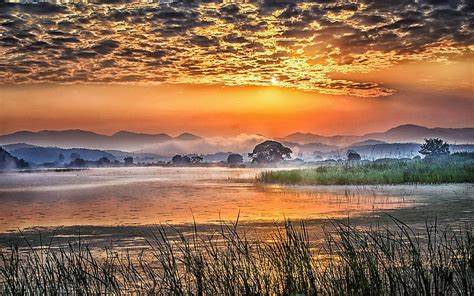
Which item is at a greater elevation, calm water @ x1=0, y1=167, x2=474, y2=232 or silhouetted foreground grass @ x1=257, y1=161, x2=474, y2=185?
silhouetted foreground grass @ x1=257, y1=161, x2=474, y2=185

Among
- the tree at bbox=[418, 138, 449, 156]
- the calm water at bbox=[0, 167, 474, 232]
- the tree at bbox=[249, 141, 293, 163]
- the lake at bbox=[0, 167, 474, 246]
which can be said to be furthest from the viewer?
the tree at bbox=[249, 141, 293, 163]

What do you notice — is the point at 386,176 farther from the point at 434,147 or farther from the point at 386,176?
the point at 434,147

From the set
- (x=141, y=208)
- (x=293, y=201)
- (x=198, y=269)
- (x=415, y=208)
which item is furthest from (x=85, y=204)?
(x=198, y=269)

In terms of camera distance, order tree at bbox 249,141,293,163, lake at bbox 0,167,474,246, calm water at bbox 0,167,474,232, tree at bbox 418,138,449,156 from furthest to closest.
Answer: tree at bbox 249,141,293,163 < tree at bbox 418,138,449,156 < calm water at bbox 0,167,474,232 < lake at bbox 0,167,474,246

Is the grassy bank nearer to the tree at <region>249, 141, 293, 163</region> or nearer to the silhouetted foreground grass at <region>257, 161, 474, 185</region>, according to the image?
the silhouetted foreground grass at <region>257, 161, 474, 185</region>

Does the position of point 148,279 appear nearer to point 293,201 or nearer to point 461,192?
point 293,201

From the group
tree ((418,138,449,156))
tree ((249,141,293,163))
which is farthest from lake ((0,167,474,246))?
tree ((249,141,293,163))

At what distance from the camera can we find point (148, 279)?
8406mm

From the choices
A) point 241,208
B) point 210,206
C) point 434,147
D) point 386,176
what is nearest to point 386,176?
point 386,176

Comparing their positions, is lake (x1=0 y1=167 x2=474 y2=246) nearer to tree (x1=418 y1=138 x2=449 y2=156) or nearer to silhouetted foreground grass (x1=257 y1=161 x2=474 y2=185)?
silhouetted foreground grass (x1=257 y1=161 x2=474 y2=185)

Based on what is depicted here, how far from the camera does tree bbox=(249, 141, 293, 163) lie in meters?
89.8

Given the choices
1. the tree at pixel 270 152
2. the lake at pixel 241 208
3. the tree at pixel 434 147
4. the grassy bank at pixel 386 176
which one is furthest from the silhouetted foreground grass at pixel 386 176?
the tree at pixel 270 152

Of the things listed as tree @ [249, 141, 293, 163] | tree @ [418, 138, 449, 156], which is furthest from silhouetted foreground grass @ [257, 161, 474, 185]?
tree @ [249, 141, 293, 163]

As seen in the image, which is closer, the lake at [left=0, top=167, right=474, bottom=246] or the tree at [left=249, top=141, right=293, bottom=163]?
the lake at [left=0, top=167, right=474, bottom=246]
